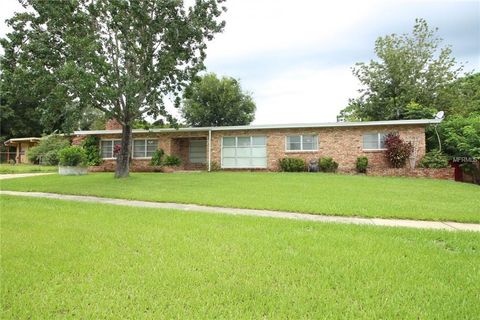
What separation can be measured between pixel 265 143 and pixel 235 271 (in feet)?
52.5

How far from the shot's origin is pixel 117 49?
14.2 meters

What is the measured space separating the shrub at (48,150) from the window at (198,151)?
11555 millimetres

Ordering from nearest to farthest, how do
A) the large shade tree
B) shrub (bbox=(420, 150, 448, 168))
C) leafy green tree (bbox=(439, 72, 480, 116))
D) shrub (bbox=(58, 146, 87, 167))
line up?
the large shade tree → shrub (bbox=(420, 150, 448, 168)) → shrub (bbox=(58, 146, 87, 167)) → leafy green tree (bbox=(439, 72, 480, 116))

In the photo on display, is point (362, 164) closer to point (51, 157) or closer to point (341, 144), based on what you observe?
point (341, 144)

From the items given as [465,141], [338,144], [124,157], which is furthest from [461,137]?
[124,157]

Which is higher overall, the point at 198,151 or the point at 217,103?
the point at 217,103

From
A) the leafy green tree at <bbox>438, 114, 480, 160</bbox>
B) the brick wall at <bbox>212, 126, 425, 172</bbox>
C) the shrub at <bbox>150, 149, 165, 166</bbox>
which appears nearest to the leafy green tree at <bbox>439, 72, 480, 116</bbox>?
the leafy green tree at <bbox>438, 114, 480, 160</bbox>

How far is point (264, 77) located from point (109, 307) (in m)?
24.4

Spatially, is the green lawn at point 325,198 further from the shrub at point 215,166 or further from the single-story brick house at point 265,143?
the shrub at point 215,166

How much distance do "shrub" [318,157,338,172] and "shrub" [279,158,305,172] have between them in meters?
0.97

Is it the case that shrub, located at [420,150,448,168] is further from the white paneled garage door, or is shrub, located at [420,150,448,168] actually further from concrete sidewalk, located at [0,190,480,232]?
concrete sidewalk, located at [0,190,480,232]

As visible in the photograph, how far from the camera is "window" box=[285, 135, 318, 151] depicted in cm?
1852

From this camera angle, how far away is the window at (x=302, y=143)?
60.8 feet

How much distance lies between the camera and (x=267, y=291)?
2967mm
